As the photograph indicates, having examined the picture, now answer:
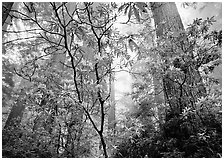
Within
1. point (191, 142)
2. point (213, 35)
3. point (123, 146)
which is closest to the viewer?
point (191, 142)

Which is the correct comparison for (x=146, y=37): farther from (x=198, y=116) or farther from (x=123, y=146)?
(x=123, y=146)

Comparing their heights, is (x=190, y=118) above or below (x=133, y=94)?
below

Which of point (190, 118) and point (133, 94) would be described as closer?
point (190, 118)

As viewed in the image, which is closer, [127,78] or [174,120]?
[174,120]

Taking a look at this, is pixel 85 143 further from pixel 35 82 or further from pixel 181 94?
pixel 181 94

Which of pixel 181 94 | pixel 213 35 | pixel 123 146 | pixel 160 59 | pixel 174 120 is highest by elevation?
pixel 213 35

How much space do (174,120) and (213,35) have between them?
1447 mm

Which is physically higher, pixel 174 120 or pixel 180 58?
pixel 180 58

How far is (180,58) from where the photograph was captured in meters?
2.87

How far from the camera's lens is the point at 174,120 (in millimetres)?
2881

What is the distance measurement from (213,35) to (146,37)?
1.15 m

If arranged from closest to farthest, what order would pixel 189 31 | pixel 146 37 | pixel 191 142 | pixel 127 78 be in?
pixel 191 142
pixel 189 31
pixel 146 37
pixel 127 78

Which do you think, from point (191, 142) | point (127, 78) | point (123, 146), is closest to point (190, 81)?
point (191, 142)

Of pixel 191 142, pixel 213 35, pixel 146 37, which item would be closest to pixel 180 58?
pixel 213 35
